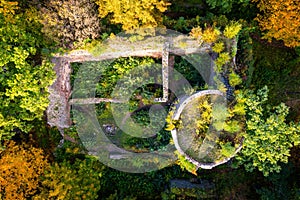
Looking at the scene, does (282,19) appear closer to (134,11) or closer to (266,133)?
(266,133)

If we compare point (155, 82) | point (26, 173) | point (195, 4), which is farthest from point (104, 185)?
point (195, 4)

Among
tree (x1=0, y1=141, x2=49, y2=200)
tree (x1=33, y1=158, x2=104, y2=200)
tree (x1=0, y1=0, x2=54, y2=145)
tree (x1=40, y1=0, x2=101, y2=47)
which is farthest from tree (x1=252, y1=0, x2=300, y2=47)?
tree (x1=0, y1=141, x2=49, y2=200)

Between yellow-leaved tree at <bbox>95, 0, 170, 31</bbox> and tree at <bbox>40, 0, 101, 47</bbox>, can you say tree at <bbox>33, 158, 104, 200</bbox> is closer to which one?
tree at <bbox>40, 0, 101, 47</bbox>

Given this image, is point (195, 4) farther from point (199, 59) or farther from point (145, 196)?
point (145, 196)

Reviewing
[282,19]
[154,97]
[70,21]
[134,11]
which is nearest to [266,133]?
[282,19]

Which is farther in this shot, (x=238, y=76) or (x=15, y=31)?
(x=238, y=76)

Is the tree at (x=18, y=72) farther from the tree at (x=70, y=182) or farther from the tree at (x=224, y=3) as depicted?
the tree at (x=224, y=3)

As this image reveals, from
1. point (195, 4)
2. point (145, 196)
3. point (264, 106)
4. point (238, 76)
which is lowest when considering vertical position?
point (145, 196)
